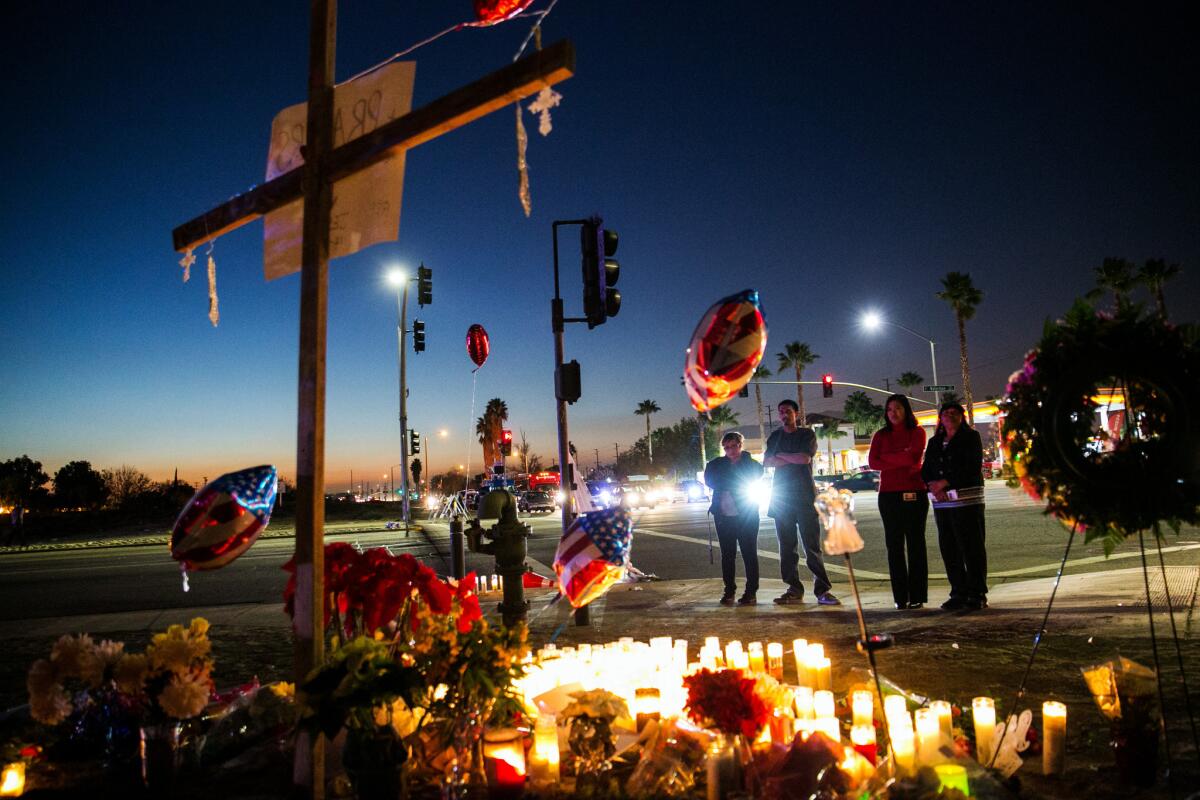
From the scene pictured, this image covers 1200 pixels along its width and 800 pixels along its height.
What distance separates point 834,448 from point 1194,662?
88028 mm

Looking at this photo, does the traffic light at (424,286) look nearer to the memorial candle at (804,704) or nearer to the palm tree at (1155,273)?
the memorial candle at (804,704)

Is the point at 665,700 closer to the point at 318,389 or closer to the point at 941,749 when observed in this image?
the point at 941,749

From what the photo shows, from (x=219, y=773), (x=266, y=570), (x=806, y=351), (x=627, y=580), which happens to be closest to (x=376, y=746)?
(x=219, y=773)

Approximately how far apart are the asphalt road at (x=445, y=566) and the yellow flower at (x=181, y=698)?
6.08 meters

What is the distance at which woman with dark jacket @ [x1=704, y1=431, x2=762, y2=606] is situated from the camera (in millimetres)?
7398

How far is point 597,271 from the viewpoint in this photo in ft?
24.1

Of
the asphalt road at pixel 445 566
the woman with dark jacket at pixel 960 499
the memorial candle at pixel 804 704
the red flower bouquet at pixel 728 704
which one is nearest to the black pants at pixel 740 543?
the asphalt road at pixel 445 566

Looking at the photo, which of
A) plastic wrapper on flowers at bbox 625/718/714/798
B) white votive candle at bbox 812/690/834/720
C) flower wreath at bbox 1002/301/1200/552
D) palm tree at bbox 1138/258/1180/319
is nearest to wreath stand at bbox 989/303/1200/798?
flower wreath at bbox 1002/301/1200/552

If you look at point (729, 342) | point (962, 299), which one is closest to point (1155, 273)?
point (962, 299)

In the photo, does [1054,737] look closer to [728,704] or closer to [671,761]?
[728,704]

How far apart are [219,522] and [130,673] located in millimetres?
685

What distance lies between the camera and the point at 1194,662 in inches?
171

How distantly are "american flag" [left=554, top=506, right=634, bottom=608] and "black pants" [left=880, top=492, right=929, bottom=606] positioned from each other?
12.4 ft

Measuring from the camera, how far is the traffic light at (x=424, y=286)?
21312 millimetres
